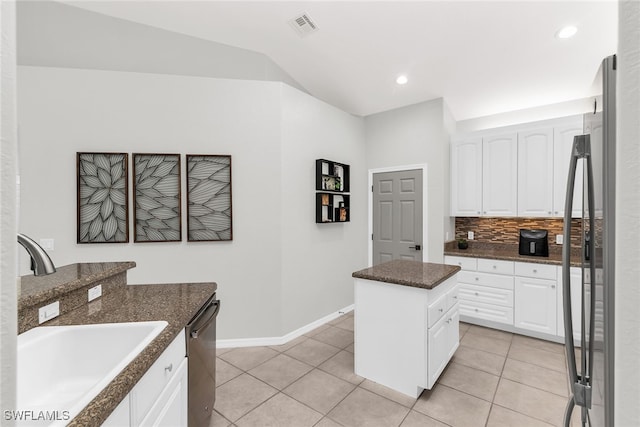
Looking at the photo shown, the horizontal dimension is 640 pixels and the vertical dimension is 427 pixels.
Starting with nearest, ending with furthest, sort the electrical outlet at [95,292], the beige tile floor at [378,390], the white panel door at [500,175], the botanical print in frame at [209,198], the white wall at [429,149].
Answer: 1. the electrical outlet at [95,292]
2. the beige tile floor at [378,390]
3. the botanical print in frame at [209,198]
4. the white panel door at [500,175]
5. the white wall at [429,149]

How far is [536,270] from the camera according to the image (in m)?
3.27

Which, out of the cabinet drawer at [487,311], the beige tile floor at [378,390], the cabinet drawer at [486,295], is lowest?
the beige tile floor at [378,390]

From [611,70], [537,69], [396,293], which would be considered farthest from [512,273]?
[611,70]

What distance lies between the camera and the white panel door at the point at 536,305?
10.4 feet

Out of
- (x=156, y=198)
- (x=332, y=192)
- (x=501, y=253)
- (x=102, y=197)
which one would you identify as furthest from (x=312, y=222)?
(x=501, y=253)

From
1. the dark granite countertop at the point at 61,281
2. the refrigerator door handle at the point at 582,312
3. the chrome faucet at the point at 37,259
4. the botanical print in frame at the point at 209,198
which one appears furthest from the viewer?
the botanical print in frame at the point at 209,198

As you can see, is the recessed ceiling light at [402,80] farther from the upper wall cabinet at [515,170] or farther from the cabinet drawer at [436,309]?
the cabinet drawer at [436,309]

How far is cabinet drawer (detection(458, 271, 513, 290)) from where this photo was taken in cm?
343

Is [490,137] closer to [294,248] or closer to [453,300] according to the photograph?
[453,300]

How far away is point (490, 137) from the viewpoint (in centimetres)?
379

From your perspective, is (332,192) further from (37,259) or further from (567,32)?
(37,259)

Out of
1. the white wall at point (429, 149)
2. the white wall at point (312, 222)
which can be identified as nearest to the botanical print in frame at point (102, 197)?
the white wall at point (312, 222)

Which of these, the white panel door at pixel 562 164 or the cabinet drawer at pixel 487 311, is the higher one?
the white panel door at pixel 562 164

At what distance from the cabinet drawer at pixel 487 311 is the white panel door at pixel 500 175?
1.17m
